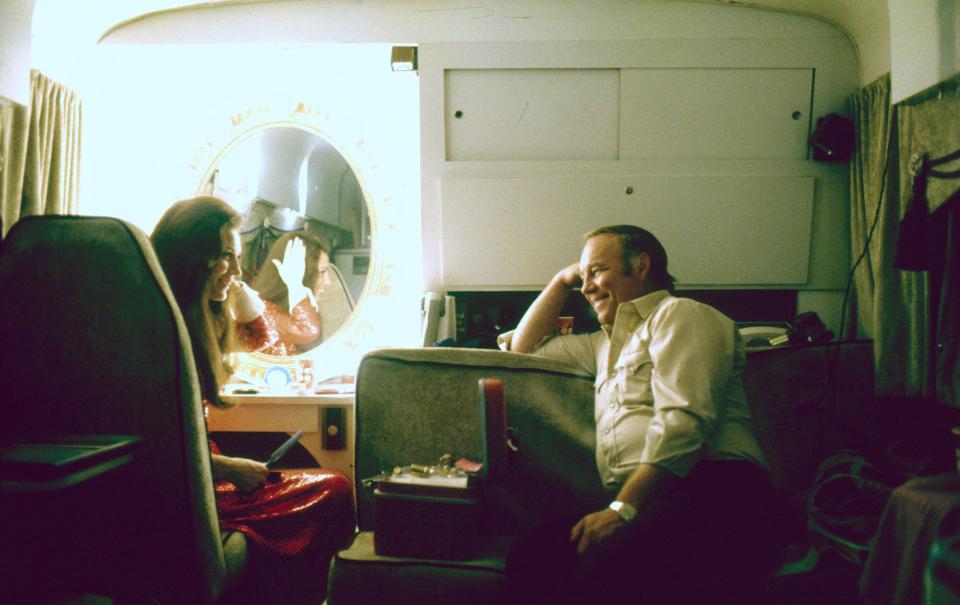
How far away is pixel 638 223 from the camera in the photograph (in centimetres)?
226

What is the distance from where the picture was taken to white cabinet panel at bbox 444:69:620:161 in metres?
2.30

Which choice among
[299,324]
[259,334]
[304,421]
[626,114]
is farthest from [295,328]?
[626,114]

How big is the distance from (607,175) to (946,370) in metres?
1.21

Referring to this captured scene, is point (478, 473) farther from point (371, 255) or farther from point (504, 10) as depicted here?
point (504, 10)

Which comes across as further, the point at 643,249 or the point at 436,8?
the point at 436,8

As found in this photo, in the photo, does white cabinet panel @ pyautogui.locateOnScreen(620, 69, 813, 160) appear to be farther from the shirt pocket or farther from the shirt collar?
the shirt pocket

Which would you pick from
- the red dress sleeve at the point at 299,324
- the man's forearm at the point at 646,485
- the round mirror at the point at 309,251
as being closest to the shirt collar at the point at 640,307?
the man's forearm at the point at 646,485

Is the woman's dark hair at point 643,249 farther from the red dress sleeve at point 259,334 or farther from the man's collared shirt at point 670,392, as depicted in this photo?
the red dress sleeve at point 259,334

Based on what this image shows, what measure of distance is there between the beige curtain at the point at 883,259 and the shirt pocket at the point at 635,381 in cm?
88

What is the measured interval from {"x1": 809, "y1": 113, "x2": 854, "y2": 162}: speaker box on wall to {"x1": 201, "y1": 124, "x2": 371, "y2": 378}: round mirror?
1748mm

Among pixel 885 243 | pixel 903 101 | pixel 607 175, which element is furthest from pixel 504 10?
pixel 885 243

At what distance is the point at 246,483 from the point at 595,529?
0.91 m

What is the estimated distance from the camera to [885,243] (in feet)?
6.58

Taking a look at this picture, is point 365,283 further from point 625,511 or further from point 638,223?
point 625,511
